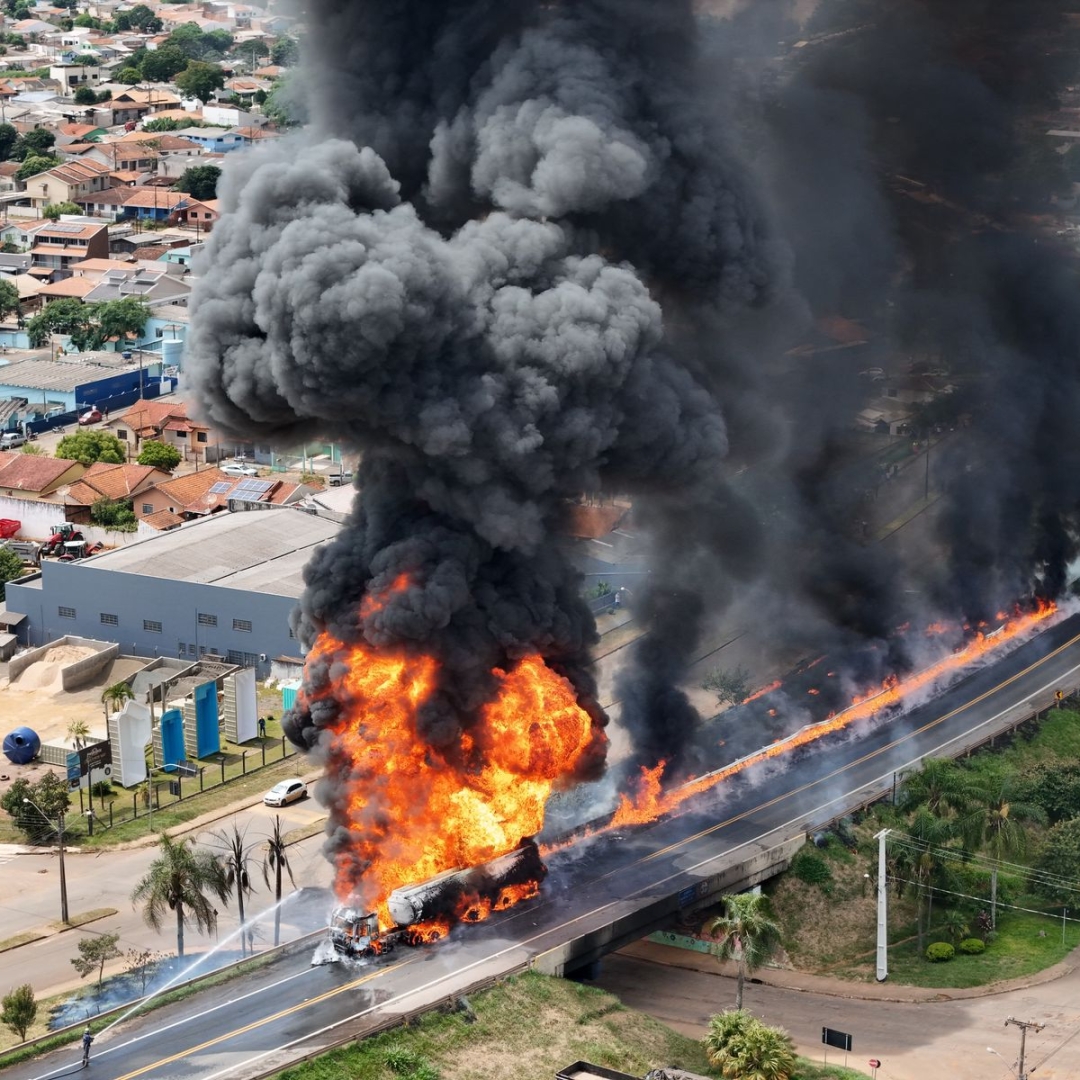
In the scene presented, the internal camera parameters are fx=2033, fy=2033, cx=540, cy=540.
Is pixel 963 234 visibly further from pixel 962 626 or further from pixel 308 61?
pixel 308 61

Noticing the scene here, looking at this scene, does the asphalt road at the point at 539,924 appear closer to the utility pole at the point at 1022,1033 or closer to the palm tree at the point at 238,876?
the palm tree at the point at 238,876

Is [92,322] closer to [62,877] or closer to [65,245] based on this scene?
[65,245]

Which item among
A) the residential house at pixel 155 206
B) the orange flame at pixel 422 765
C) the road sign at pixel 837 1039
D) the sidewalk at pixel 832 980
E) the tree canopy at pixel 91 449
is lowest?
the sidewalk at pixel 832 980

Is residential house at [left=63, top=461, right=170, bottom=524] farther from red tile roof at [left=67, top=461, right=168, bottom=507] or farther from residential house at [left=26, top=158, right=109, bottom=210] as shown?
residential house at [left=26, top=158, right=109, bottom=210]

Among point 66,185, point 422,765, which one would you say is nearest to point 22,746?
point 422,765

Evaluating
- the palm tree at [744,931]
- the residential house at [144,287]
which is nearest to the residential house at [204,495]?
the residential house at [144,287]
